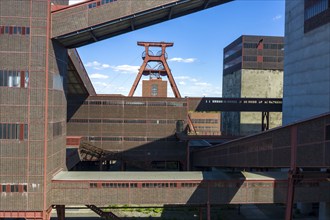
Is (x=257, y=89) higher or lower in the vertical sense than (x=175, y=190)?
higher

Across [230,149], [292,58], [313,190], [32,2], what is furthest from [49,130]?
[292,58]

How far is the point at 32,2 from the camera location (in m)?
21.2

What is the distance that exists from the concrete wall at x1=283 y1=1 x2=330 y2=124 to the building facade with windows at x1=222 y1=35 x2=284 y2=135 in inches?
859

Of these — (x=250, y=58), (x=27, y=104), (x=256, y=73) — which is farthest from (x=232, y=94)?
(x=27, y=104)

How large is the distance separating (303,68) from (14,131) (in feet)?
107

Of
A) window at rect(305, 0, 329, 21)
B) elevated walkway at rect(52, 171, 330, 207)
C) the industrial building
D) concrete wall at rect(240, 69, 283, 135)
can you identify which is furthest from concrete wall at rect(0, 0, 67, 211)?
concrete wall at rect(240, 69, 283, 135)

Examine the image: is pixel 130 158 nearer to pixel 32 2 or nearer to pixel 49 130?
pixel 49 130

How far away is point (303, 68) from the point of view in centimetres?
3941

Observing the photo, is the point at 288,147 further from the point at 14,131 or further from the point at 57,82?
the point at 14,131

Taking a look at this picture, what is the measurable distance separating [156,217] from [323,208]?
48.7ft

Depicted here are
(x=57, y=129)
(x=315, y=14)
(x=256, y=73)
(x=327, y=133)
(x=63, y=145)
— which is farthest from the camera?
(x=256, y=73)

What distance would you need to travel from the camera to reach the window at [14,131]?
21391 mm

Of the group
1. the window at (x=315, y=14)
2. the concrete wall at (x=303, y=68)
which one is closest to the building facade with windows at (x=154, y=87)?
the concrete wall at (x=303, y=68)

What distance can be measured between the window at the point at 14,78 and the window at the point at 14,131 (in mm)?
2601
